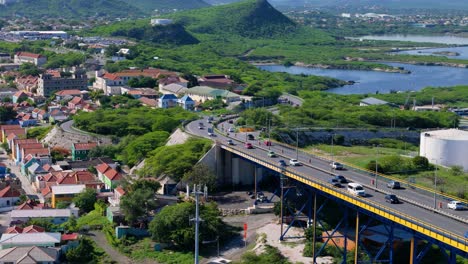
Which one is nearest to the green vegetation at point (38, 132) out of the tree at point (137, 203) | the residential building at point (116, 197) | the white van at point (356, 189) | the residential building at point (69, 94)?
the residential building at point (69, 94)

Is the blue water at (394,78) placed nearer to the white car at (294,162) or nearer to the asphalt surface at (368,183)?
the asphalt surface at (368,183)

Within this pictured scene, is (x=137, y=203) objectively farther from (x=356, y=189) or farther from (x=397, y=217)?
(x=397, y=217)

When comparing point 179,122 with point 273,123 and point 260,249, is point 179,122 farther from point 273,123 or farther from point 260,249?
point 260,249

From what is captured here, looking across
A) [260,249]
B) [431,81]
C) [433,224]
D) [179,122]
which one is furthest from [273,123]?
[431,81]

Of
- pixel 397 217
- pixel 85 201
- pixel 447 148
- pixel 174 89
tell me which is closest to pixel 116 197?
pixel 85 201

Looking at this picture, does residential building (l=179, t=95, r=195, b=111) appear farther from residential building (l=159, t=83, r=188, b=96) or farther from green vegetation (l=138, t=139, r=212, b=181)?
green vegetation (l=138, t=139, r=212, b=181)
